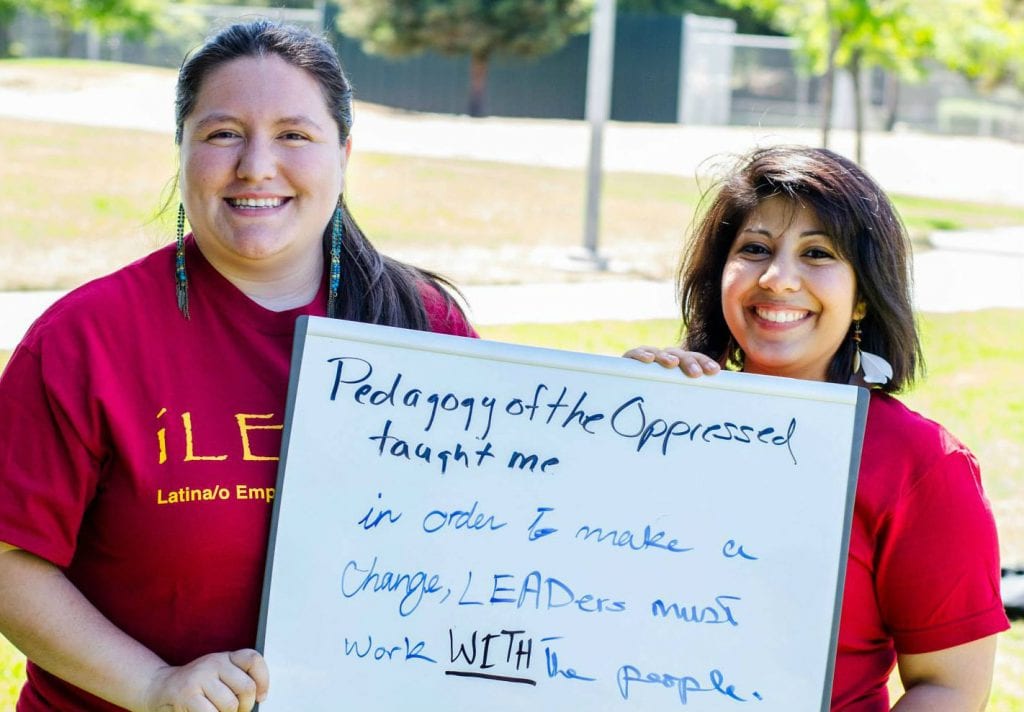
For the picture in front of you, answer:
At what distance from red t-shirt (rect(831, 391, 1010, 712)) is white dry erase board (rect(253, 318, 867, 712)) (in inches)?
2.8

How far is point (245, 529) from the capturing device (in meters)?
2.17

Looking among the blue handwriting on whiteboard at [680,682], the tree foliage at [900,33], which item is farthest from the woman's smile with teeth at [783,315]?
the tree foliage at [900,33]

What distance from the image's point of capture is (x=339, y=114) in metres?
2.38

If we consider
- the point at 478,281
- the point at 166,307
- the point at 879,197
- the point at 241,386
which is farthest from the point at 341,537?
the point at 478,281

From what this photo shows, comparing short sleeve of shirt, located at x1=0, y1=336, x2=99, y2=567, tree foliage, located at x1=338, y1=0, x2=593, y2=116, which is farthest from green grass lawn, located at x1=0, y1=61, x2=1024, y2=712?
tree foliage, located at x1=338, y1=0, x2=593, y2=116

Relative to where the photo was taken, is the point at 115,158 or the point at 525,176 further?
the point at 525,176

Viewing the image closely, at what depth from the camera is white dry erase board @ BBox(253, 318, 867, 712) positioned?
218cm

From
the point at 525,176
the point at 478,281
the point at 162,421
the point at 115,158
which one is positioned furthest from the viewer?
the point at 525,176

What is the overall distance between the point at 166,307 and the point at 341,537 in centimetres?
47

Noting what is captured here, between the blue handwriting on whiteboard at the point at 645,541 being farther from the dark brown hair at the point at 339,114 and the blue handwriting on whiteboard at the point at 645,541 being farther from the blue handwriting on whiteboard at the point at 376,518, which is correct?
the dark brown hair at the point at 339,114

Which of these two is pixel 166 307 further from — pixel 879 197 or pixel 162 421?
pixel 879 197

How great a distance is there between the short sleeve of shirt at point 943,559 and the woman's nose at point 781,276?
1.27ft

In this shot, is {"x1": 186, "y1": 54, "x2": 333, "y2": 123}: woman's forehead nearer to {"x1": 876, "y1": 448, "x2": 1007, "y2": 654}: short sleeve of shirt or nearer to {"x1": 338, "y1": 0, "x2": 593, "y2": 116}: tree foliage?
{"x1": 876, "y1": 448, "x2": 1007, "y2": 654}: short sleeve of shirt

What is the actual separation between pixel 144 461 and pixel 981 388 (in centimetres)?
682
